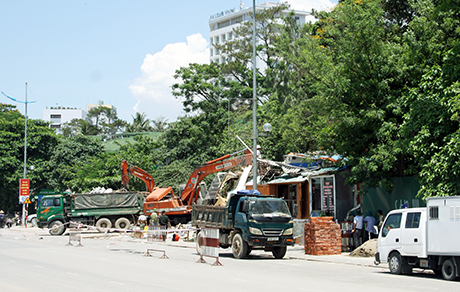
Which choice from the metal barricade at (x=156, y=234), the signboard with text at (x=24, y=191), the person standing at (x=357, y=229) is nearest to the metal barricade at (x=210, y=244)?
the person standing at (x=357, y=229)

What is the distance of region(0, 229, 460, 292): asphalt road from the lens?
440 inches

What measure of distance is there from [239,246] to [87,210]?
65.2 feet

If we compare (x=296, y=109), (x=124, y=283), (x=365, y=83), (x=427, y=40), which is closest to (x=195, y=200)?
(x=296, y=109)

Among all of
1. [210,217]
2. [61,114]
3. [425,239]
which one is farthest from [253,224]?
[61,114]

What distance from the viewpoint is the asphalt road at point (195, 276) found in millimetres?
11172

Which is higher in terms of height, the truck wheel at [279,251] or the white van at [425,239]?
the white van at [425,239]

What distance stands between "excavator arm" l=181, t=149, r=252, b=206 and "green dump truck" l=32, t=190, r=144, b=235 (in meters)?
4.09

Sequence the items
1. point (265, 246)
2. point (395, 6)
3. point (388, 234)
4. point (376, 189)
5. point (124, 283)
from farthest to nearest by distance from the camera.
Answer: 1. point (395, 6)
2. point (376, 189)
3. point (265, 246)
4. point (388, 234)
5. point (124, 283)

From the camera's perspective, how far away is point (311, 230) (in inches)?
814

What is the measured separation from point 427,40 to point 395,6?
656cm

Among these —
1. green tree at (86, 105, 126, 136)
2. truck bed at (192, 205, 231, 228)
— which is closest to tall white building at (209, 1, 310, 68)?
green tree at (86, 105, 126, 136)

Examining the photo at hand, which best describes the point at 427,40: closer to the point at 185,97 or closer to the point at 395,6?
the point at 395,6

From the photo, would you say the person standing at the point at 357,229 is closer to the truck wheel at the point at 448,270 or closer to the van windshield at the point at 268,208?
the van windshield at the point at 268,208

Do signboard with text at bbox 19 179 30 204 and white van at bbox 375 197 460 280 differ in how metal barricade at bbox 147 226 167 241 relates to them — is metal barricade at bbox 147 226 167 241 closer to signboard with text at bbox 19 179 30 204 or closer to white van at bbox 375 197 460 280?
white van at bbox 375 197 460 280
